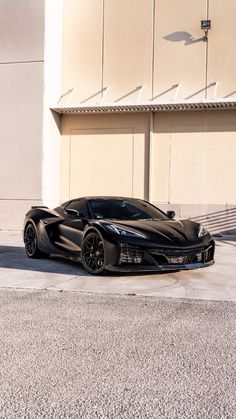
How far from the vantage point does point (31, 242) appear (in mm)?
9133

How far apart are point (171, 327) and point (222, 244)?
791 centimetres

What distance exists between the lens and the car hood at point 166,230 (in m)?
6.94

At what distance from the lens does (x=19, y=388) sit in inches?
126

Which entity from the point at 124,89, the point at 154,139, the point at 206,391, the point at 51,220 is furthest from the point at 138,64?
the point at 206,391

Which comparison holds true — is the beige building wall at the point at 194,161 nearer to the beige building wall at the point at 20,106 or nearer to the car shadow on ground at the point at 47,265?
the beige building wall at the point at 20,106

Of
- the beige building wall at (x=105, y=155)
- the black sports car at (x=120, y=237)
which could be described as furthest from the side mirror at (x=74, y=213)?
the beige building wall at (x=105, y=155)

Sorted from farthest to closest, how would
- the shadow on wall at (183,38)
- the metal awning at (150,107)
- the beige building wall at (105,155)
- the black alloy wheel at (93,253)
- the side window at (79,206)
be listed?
the beige building wall at (105,155) → the shadow on wall at (183,38) → the metal awning at (150,107) → the side window at (79,206) → the black alloy wheel at (93,253)

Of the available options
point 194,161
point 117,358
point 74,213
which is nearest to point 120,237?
point 74,213

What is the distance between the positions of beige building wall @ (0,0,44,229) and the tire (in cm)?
613

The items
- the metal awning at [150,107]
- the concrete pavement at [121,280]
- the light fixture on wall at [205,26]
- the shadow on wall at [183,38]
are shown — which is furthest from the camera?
the shadow on wall at [183,38]

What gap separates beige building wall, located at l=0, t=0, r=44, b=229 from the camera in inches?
603

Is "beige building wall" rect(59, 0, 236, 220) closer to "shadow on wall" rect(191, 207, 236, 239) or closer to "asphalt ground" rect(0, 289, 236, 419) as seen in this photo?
"shadow on wall" rect(191, 207, 236, 239)

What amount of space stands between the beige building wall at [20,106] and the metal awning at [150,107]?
3.20 feet

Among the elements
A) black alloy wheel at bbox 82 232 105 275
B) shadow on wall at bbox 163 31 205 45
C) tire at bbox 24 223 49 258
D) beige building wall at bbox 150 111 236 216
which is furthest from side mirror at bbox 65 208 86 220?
shadow on wall at bbox 163 31 205 45
